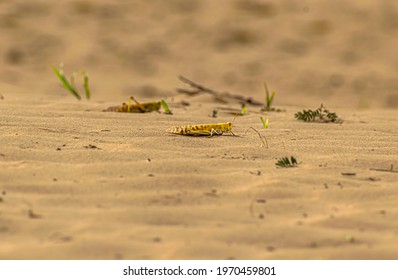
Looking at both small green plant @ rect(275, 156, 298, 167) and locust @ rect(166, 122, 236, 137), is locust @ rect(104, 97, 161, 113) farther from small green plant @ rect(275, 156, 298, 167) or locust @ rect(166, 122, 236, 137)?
small green plant @ rect(275, 156, 298, 167)

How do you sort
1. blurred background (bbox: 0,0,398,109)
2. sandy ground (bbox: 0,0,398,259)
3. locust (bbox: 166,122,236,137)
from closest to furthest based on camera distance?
sandy ground (bbox: 0,0,398,259), locust (bbox: 166,122,236,137), blurred background (bbox: 0,0,398,109)

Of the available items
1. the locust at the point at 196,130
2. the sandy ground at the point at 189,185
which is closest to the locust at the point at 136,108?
the sandy ground at the point at 189,185

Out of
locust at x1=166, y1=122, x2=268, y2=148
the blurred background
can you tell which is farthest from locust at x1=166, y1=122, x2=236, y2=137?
the blurred background

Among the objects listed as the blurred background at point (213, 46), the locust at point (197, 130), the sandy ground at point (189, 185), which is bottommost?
the sandy ground at point (189, 185)

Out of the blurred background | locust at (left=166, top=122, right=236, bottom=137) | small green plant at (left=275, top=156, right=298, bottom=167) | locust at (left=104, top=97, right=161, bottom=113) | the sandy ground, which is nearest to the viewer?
the sandy ground

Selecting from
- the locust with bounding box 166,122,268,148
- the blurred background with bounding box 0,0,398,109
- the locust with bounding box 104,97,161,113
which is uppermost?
the blurred background with bounding box 0,0,398,109

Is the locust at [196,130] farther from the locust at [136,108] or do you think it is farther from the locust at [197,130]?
the locust at [136,108]

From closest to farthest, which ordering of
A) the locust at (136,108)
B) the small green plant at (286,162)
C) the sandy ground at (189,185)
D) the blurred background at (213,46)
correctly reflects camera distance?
the sandy ground at (189,185) → the small green plant at (286,162) → the locust at (136,108) → the blurred background at (213,46)
